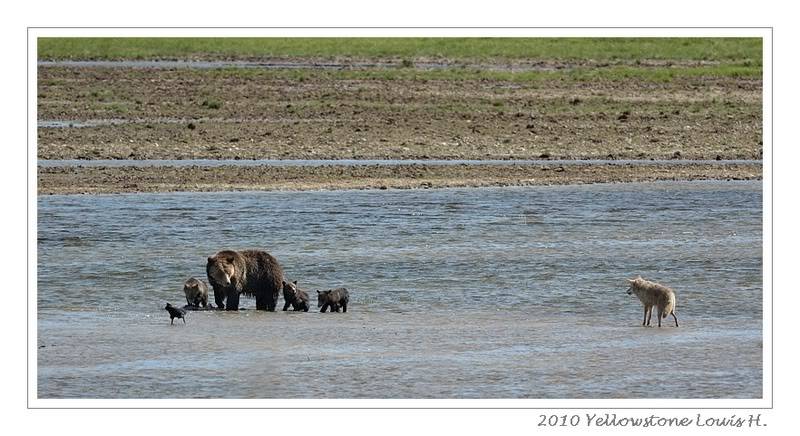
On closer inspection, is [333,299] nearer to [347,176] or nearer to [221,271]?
[221,271]

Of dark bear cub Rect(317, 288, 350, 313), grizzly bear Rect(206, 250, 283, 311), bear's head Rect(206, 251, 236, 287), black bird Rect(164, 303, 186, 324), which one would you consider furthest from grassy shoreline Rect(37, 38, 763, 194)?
black bird Rect(164, 303, 186, 324)

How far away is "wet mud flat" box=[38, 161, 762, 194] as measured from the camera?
2172cm

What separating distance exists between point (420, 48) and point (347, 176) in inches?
1226

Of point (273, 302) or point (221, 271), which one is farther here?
point (273, 302)

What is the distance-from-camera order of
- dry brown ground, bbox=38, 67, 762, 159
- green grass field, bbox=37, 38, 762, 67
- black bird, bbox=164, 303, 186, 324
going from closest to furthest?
black bird, bbox=164, 303, 186, 324, dry brown ground, bbox=38, 67, 762, 159, green grass field, bbox=37, 38, 762, 67

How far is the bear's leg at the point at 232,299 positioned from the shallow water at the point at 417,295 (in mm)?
165

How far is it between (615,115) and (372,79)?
9.34 meters

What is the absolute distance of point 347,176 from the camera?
22.9 m

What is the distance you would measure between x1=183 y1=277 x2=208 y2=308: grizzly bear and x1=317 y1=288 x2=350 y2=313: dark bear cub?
1.09 m

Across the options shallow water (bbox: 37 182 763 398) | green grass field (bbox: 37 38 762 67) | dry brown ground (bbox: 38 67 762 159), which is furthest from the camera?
green grass field (bbox: 37 38 762 67)

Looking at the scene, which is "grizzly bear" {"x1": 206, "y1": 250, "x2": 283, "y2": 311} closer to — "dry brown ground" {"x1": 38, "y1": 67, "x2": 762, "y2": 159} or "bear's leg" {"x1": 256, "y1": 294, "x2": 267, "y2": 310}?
"bear's leg" {"x1": 256, "y1": 294, "x2": 267, "y2": 310}

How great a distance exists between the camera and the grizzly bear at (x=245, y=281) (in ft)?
44.0

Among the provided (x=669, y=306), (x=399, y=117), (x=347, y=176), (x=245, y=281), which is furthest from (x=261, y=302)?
(x=399, y=117)
